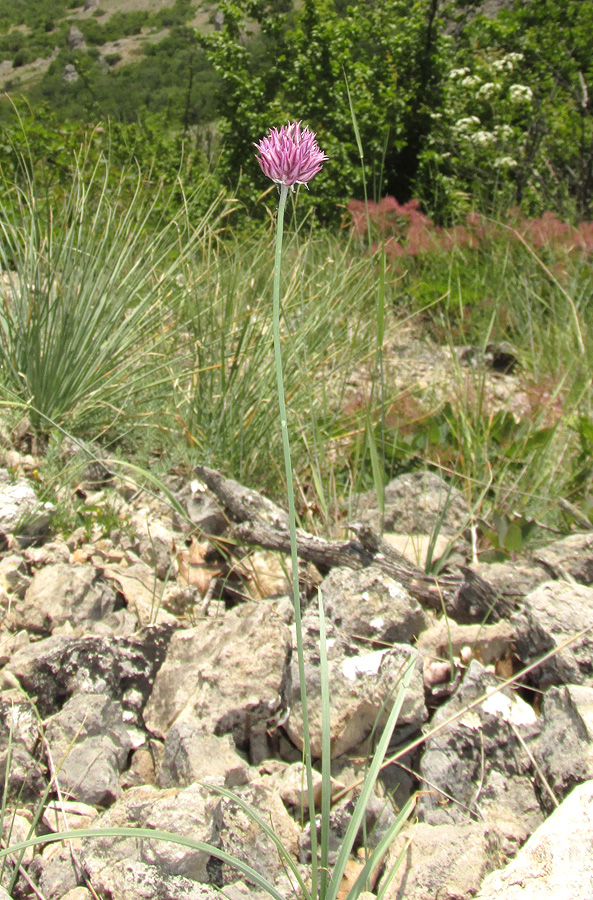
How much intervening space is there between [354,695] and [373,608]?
260 mm

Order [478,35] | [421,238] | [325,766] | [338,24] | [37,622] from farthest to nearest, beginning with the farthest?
[478,35] → [338,24] → [421,238] → [37,622] → [325,766]

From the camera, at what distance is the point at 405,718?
4.05 ft

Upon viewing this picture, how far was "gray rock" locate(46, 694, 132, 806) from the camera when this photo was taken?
1.12 metres

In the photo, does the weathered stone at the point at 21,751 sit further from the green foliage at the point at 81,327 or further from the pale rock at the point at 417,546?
the green foliage at the point at 81,327

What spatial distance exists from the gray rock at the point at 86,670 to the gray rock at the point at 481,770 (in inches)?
21.6

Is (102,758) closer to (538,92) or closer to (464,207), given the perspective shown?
(464,207)

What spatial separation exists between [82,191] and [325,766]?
2407 mm

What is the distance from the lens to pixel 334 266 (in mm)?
3234

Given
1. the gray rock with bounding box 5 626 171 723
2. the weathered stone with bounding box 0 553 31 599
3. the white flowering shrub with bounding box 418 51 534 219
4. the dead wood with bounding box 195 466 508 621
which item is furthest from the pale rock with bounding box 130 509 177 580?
the white flowering shrub with bounding box 418 51 534 219

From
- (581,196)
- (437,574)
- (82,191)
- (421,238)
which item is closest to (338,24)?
(581,196)

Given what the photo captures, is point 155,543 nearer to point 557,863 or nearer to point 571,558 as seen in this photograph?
point 571,558

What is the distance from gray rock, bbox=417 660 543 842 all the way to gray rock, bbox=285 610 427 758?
74mm

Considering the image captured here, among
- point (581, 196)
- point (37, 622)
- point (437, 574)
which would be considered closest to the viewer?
point (37, 622)

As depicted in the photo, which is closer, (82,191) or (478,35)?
(82,191)
